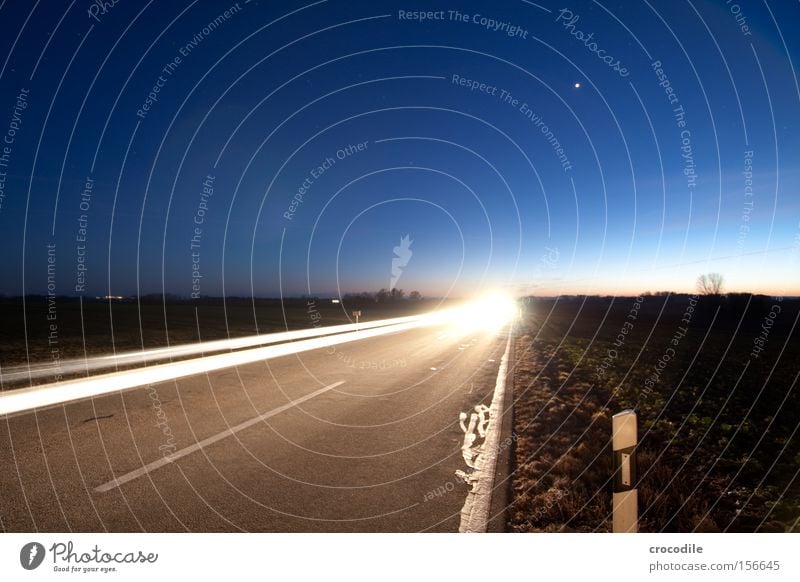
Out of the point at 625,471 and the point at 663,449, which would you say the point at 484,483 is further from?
the point at 663,449

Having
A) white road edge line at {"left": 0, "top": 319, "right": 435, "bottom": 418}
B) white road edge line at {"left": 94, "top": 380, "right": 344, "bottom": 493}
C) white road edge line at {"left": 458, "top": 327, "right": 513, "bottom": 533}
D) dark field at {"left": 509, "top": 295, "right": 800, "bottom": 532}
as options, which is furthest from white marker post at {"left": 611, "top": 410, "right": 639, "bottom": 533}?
white road edge line at {"left": 0, "top": 319, "right": 435, "bottom": 418}

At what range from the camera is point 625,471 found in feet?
10.3

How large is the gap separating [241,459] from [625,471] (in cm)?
424

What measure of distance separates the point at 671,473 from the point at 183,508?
549 cm

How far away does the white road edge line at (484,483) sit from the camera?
3793 millimetres

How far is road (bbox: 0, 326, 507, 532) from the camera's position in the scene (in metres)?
3.82

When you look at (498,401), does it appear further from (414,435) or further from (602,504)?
(602,504)

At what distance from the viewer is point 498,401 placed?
857cm

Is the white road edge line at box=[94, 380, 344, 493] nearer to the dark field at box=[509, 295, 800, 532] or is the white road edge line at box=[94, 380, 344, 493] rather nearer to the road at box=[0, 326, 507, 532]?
the road at box=[0, 326, 507, 532]

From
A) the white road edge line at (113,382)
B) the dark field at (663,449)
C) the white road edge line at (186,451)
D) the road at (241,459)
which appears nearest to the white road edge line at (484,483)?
the road at (241,459)

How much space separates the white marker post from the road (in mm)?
1376

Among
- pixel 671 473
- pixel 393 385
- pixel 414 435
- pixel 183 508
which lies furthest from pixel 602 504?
pixel 393 385

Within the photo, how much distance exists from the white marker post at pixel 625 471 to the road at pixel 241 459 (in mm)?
1376

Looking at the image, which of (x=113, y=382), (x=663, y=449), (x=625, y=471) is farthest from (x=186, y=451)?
(x=663, y=449)
